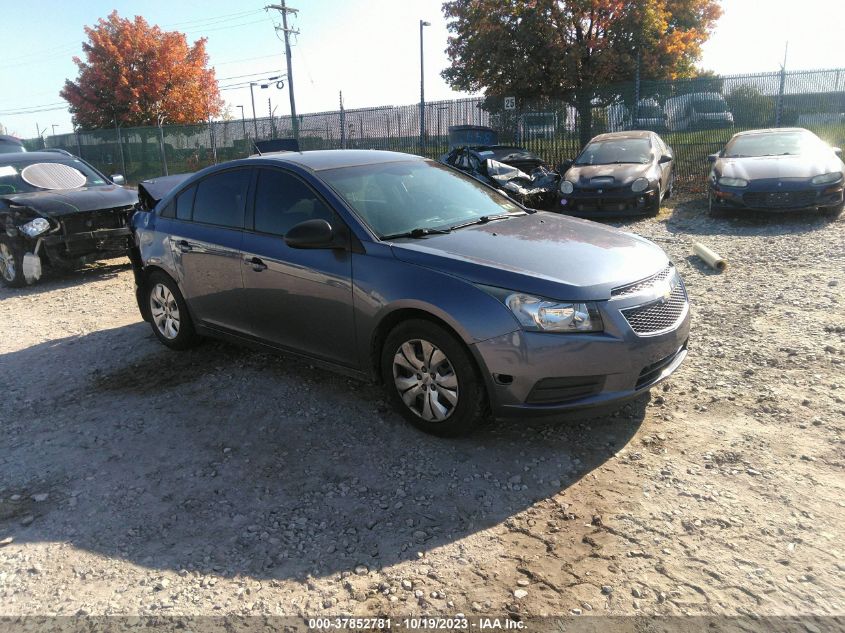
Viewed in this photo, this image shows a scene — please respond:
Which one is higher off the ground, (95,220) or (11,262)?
(95,220)

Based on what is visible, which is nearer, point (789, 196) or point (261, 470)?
point (261, 470)

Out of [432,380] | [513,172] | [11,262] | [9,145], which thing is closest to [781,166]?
[513,172]

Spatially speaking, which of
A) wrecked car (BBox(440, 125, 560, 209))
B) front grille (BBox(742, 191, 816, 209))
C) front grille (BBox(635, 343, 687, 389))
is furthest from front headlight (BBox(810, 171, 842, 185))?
front grille (BBox(635, 343, 687, 389))

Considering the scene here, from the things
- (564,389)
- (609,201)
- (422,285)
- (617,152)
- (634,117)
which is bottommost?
(564,389)

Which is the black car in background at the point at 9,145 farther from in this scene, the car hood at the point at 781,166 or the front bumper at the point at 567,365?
the front bumper at the point at 567,365

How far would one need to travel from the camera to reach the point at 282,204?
4.71 metres

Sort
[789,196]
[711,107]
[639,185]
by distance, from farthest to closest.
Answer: [711,107] → [639,185] → [789,196]

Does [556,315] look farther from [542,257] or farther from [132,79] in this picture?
[132,79]

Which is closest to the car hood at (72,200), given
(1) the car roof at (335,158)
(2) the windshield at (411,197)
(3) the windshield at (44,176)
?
(3) the windshield at (44,176)

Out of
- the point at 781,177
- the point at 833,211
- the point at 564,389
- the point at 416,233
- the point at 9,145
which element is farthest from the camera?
the point at 9,145

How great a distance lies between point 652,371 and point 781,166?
852 centimetres

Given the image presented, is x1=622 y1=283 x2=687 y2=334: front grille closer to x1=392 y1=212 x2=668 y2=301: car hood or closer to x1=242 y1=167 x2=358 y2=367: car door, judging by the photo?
x1=392 y1=212 x2=668 y2=301: car hood

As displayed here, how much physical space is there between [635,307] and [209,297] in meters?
3.35

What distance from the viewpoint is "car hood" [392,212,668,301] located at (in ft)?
11.7
